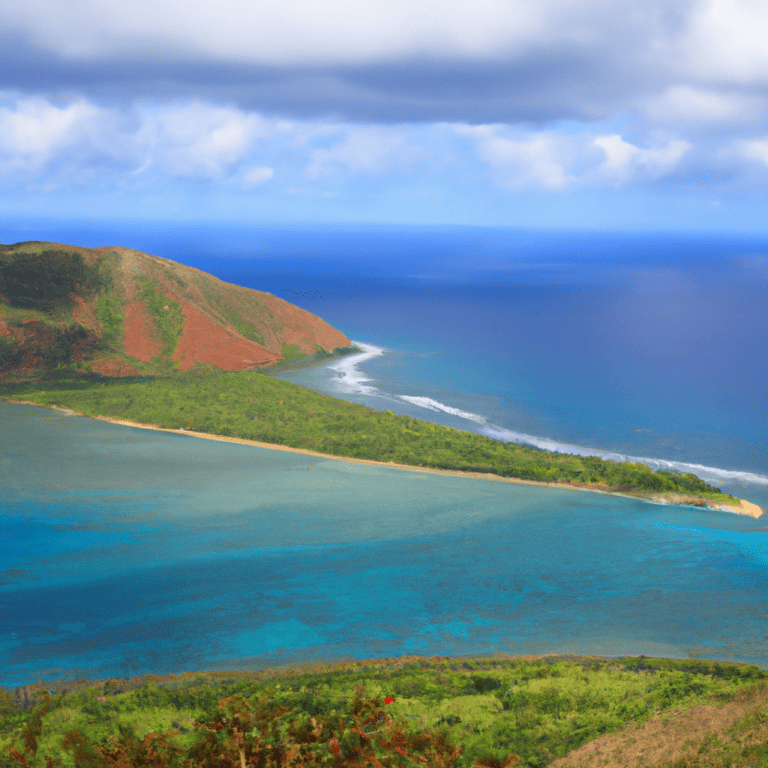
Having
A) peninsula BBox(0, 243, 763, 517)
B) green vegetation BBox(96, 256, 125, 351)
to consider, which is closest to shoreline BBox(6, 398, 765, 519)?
peninsula BBox(0, 243, 763, 517)

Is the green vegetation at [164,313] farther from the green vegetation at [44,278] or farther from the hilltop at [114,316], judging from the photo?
the green vegetation at [44,278]

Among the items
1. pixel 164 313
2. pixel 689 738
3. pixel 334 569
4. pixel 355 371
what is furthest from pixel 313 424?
pixel 689 738

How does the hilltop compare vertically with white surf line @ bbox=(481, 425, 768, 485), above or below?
above

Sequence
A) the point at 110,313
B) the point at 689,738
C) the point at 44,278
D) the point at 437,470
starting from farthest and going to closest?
the point at 110,313
the point at 44,278
the point at 437,470
the point at 689,738

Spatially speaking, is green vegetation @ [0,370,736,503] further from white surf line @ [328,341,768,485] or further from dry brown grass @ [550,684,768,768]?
dry brown grass @ [550,684,768,768]

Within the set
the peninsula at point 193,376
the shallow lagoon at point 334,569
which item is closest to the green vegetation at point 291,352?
the peninsula at point 193,376

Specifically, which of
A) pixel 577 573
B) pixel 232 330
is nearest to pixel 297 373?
pixel 232 330

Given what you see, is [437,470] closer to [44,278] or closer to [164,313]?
[164,313]
